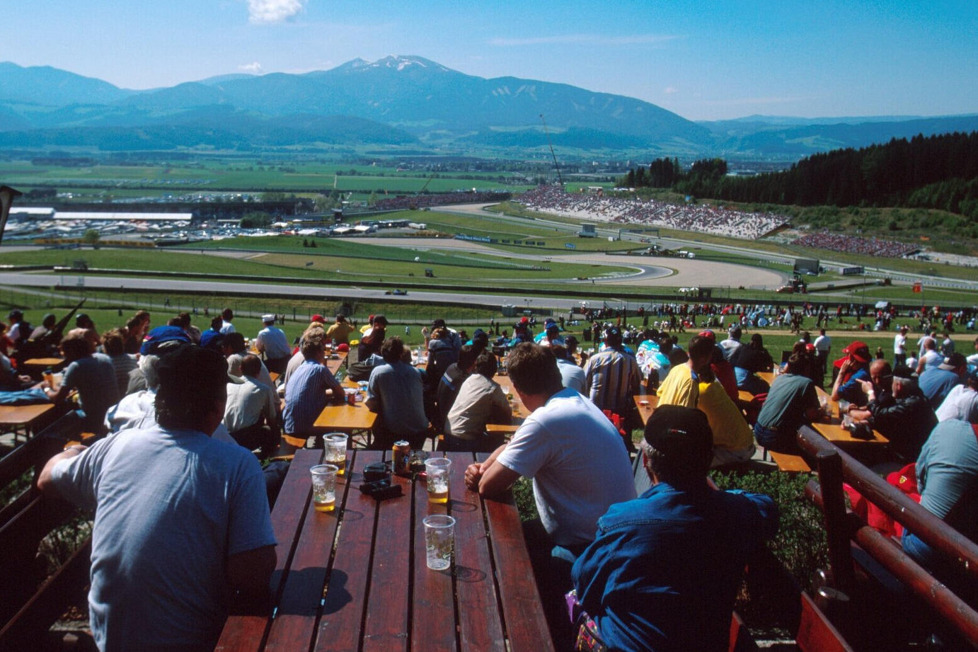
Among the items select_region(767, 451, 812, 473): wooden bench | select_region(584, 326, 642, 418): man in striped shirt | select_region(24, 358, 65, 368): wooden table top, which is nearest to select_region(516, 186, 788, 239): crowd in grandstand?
select_region(584, 326, 642, 418): man in striped shirt

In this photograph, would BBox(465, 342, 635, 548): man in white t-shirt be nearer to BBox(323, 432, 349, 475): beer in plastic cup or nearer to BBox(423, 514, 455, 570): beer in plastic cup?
BBox(423, 514, 455, 570): beer in plastic cup

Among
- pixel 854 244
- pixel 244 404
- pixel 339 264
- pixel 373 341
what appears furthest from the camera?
pixel 854 244

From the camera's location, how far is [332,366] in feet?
38.9

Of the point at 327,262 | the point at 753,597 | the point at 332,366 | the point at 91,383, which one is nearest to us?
the point at 753,597

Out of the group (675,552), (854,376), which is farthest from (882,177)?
(675,552)

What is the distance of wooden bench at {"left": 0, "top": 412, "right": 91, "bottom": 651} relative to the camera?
3.04 metres

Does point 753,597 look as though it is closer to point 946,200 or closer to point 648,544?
point 648,544

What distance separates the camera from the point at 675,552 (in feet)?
9.32

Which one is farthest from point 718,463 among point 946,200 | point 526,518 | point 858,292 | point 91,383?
point 946,200

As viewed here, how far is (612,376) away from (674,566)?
20.9 ft

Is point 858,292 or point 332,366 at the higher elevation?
point 332,366

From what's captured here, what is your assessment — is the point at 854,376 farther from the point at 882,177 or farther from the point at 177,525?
the point at 882,177

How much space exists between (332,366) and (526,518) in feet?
24.5

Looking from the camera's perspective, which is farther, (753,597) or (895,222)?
(895,222)
